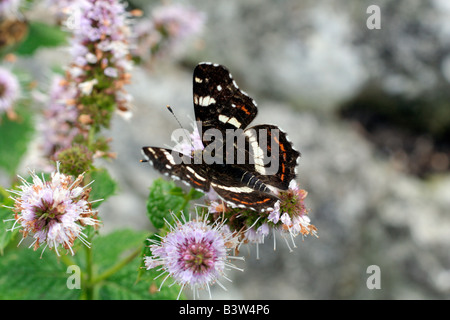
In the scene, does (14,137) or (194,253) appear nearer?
(194,253)

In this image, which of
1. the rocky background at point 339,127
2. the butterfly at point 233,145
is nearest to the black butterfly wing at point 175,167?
the butterfly at point 233,145

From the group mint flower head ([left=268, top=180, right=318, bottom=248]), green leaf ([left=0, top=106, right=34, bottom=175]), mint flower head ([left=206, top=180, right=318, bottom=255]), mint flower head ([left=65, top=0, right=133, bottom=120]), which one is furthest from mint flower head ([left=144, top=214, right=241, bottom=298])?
green leaf ([left=0, top=106, right=34, bottom=175])

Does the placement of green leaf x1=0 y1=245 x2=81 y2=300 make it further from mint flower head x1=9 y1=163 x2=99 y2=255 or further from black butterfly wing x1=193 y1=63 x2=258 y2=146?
black butterfly wing x1=193 y1=63 x2=258 y2=146

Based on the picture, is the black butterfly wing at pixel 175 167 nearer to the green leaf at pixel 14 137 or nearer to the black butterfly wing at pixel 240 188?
the black butterfly wing at pixel 240 188

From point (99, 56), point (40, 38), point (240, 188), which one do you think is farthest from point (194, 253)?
point (40, 38)

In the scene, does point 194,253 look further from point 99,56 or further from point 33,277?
point 99,56

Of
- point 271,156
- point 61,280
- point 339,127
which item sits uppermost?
point 339,127
